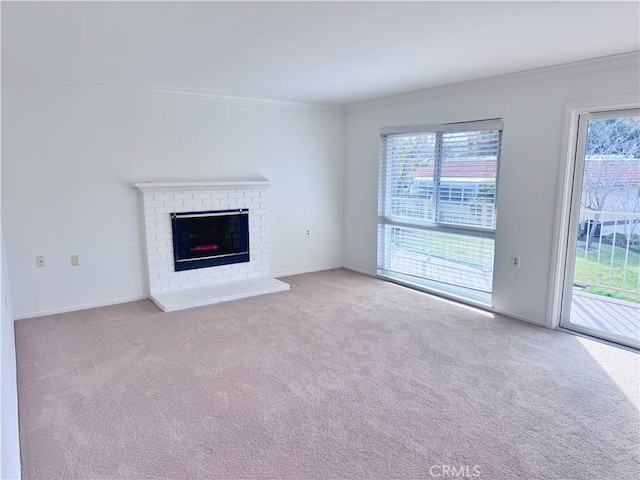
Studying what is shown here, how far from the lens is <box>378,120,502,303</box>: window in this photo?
4410mm

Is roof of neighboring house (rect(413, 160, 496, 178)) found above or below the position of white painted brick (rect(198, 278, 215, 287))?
above

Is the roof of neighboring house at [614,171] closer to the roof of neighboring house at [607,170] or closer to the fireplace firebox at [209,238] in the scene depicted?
the roof of neighboring house at [607,170]

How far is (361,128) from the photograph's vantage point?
5.74m

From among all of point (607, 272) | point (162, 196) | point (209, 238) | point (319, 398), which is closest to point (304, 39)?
point (319, 398)

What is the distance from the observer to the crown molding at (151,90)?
3.89 m

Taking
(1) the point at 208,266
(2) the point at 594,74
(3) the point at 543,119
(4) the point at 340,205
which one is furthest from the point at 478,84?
(1) the point at 208,266

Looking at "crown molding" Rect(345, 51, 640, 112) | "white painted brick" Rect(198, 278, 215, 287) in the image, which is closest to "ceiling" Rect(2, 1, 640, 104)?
"crown molding" Rect(345, 51, 640, 112)

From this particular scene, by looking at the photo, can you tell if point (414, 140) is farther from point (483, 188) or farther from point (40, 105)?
point (40, 105)

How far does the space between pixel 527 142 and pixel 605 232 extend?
3.43ft

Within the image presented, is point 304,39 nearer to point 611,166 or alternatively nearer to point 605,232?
point 611,166

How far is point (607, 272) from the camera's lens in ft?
12.0

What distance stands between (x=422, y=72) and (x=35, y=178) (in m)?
3.81

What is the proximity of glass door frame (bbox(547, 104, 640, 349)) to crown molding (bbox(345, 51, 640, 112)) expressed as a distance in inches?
12.7

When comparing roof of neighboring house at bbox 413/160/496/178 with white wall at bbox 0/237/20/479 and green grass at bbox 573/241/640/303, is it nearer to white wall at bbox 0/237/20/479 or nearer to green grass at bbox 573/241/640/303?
green grass at bbox 573/241/640/303
